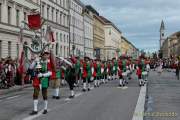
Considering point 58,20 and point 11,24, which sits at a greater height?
point 58,20

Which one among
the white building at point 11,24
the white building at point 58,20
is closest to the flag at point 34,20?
the white building at point 11,24

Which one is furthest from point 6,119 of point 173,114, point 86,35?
point 86,35

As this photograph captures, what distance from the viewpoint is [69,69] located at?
2052cm

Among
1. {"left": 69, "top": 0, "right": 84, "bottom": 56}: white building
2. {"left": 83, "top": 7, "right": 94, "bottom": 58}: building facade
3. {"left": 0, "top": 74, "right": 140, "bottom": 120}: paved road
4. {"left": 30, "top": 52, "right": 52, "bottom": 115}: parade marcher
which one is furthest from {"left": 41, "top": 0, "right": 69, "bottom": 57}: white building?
{"left": 30, "top": 52, "right": 52, "bottom": 115}: parade marcher

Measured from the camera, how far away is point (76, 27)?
96438 millimetres

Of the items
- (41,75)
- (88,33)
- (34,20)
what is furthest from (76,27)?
(41,75)

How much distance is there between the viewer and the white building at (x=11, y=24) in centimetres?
4659

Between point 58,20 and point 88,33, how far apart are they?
38.4 m

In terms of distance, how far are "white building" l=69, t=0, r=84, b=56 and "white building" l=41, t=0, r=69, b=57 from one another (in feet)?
12.5

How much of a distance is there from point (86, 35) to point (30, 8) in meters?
55.1

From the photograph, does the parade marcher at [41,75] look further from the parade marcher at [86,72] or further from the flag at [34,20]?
the flag at [34,20]

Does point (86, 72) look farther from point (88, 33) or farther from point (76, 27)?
point (88, 33)

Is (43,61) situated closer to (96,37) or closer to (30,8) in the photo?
(30,8)

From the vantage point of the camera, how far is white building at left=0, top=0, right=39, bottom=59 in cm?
4659
